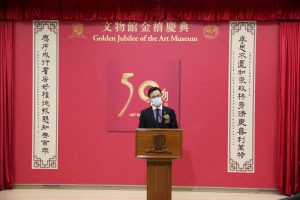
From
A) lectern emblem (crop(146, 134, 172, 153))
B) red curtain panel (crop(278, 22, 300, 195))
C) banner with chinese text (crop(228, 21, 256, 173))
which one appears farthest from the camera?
banner with chinese text (crop(228, 21, 256, 173))

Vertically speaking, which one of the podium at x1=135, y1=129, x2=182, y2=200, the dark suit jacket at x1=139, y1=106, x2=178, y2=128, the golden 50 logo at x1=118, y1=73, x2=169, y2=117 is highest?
the golden 50 logo at x1=118, y1=73, x2=169, y2=117

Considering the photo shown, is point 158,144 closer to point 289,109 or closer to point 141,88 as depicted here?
point 141,88

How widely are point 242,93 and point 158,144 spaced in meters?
1.97

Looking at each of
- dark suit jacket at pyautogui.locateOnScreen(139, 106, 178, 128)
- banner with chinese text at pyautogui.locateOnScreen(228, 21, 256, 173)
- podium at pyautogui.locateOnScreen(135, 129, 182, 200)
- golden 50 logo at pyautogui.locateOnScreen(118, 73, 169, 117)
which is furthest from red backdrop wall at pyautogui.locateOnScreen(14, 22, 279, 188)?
podium at pyautogui.locateOnScreen(135, 129, 182, 200)

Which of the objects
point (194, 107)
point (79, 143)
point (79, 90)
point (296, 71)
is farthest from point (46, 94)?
point (296, 71)

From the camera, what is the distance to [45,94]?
5391mm

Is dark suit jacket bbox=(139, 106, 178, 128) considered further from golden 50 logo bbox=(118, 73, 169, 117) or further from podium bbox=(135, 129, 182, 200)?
golden 50 logo bbox=(118, 73, 169, 117)

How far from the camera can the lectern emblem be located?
374 centimetres

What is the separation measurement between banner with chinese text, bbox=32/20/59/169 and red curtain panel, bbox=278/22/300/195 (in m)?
2.94

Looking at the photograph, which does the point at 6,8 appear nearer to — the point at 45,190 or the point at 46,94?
the point at 46,94

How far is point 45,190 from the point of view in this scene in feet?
17.5

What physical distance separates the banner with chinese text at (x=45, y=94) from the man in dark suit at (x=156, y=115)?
162 cm

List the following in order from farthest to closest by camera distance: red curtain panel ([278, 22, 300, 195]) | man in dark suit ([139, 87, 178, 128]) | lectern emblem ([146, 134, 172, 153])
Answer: red curtain panel ([278, 22, 300, 195]) < man in dark suit ([139, 87, 178, 128]) < lectern emblem ([146, 134, 172, 153])

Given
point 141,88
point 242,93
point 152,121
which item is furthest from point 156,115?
point 242,93
